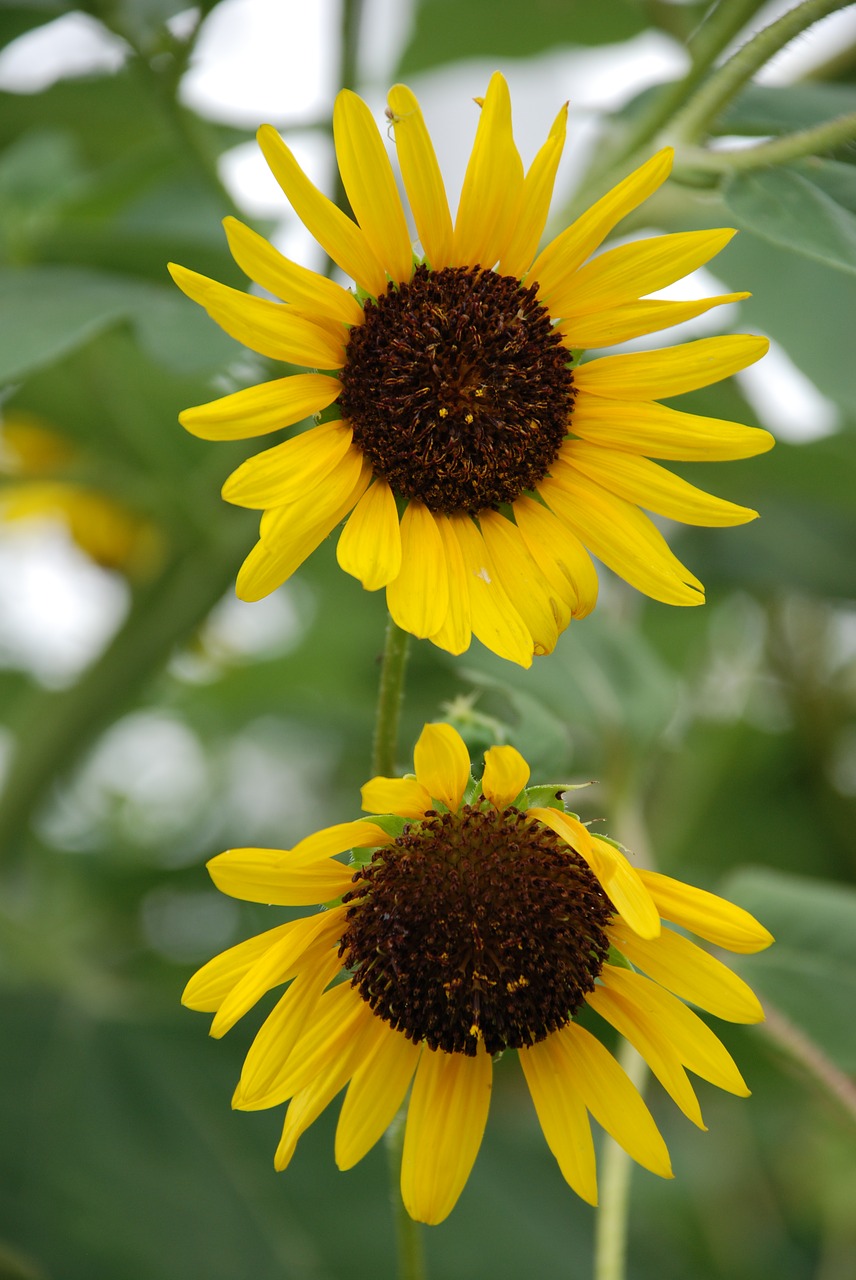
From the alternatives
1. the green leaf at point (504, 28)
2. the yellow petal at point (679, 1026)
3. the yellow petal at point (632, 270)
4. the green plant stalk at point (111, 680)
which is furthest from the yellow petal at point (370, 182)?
the green leaf at point (504, 28)

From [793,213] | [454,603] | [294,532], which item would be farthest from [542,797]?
[793,213]

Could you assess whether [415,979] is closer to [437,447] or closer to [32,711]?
[437,447]

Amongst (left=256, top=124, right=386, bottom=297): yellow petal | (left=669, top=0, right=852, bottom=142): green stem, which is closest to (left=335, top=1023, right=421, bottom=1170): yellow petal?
(left=256, top=124, right=386, bottom=297): yellow petal

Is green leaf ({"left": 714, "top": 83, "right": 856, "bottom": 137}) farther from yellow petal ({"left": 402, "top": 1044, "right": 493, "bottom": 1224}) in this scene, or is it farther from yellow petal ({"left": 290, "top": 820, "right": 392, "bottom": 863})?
yellow petal ({"left": 402, "top": 1044, "right": 493, "bottom": 1224})

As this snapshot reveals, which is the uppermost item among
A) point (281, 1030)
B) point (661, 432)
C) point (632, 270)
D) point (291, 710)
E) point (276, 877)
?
point (632, 270)

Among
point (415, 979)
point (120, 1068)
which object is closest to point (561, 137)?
point (415, 979)

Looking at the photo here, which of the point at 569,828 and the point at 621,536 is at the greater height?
the point at 621,536

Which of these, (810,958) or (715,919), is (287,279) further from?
(810,958)
